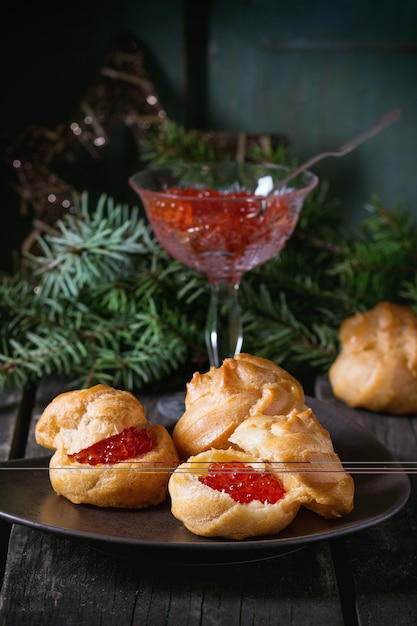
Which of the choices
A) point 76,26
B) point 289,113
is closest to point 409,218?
point 289,113

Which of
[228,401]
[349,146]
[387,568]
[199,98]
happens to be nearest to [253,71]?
[199,98]

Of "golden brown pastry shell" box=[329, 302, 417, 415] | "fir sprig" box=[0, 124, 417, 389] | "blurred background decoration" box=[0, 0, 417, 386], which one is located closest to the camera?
"golden brown pastry shell" box=[329, 302, 417, 415]

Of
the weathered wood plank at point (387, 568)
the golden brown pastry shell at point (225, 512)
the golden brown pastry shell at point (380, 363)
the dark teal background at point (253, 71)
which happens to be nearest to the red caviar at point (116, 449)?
the golden brown pastry shell at point (225, 512)

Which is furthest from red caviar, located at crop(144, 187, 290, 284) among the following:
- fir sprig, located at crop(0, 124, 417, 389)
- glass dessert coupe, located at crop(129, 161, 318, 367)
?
fir sprig, located at crop(0, 124, 417, 389)

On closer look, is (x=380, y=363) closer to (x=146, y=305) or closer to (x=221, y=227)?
(x=221, y=227)

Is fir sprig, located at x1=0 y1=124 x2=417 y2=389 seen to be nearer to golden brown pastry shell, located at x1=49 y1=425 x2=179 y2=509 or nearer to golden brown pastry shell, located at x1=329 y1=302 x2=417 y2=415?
golden brown pastry shell, located at x1=329 y1=302 x2=417 y2=415

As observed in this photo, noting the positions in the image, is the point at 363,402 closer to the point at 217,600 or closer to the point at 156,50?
the point at 217,600

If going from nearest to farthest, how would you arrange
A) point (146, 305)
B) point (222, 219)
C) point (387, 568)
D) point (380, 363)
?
point (387, 568), point (222, 219), point (380, 363), point (146, 305)
